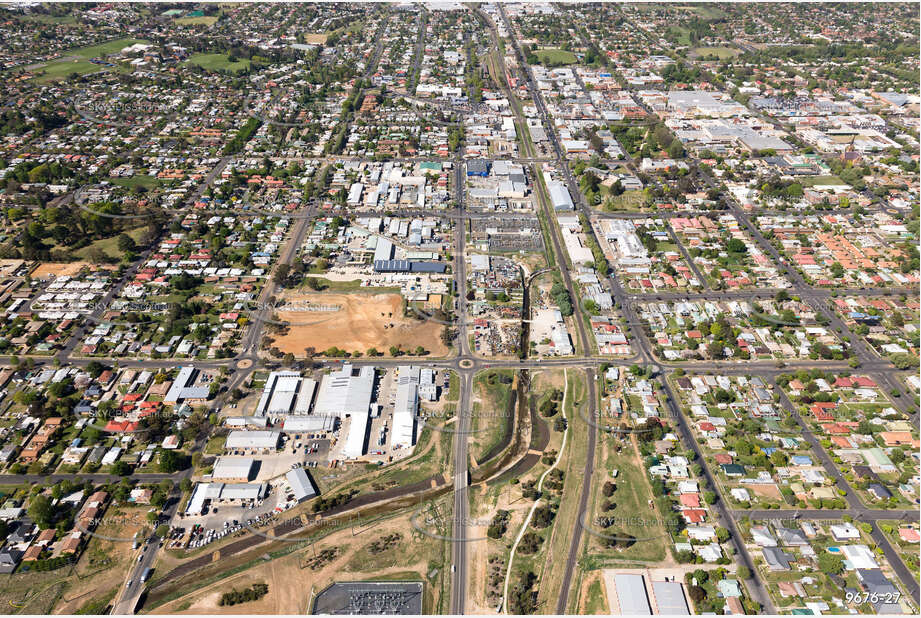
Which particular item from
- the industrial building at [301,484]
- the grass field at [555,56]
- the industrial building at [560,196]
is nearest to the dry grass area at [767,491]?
the industrial building at [301,484]

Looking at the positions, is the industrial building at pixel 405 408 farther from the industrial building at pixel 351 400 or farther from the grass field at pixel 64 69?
the grass field at pixel 64 69

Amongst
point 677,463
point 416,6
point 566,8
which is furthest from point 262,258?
point 566,8

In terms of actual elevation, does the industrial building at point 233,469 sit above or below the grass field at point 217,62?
below

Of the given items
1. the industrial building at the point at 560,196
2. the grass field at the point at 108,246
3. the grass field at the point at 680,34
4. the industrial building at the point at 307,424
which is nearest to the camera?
the industrial building at the point at 307,424

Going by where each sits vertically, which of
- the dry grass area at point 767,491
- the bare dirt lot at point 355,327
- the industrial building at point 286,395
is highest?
the bare dirt lot at point 355,327

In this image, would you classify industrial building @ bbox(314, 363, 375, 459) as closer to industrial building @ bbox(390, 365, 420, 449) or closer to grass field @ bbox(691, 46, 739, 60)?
industrial building @ bbox(390, 365, 420, 449)

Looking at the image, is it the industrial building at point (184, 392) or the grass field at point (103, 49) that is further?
the grass field at point (103, 49)

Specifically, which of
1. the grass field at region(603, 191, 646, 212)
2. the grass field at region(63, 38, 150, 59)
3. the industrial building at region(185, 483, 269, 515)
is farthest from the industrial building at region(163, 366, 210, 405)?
the grass field at region(63, 38, 150, 59)

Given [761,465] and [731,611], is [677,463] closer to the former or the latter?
[761,465]
